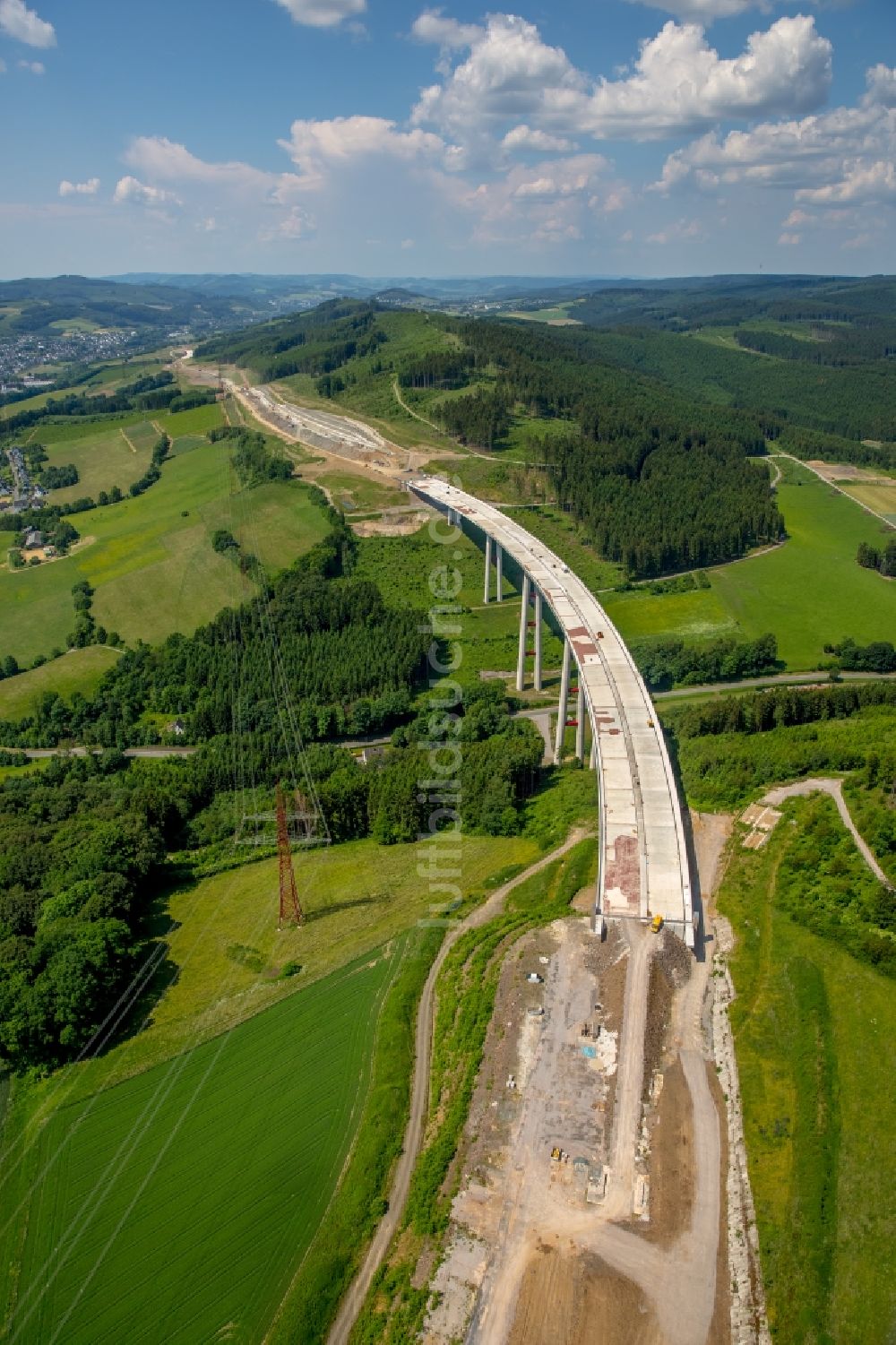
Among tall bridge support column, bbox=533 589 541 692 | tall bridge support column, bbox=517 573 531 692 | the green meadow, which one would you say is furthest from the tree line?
the green meadow

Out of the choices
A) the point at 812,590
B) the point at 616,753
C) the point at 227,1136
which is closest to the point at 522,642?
the point at 616,753

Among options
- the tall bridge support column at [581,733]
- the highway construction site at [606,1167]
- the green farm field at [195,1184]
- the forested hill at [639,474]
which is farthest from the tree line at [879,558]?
the green farm field at [195,1184]

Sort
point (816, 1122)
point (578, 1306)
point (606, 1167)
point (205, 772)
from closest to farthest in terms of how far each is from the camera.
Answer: point (578, 1306), point (606, 1167), point (816, 1122), point (205, 772)

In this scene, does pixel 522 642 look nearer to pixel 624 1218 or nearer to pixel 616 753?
pixel 616 753

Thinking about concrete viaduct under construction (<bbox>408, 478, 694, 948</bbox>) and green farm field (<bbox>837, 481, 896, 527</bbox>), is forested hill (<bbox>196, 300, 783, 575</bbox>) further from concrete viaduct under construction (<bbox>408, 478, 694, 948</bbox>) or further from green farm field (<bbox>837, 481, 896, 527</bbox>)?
concrete viaduct under construction (<bbox>408, 478, 694, 948</bbox>)

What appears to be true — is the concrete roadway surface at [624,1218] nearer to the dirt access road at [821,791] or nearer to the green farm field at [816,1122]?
the green farm field at [816,1122]

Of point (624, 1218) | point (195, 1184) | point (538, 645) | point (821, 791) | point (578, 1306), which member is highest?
point (538, 645)

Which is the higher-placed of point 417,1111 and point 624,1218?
point 624,1218
